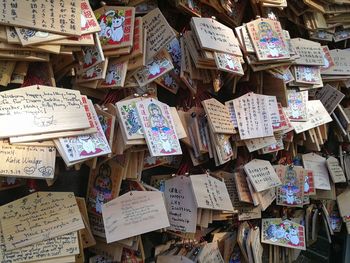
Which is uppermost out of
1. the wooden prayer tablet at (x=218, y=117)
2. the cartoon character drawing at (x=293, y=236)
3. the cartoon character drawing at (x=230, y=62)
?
the cartoon character drawing at (x=230, y=62)

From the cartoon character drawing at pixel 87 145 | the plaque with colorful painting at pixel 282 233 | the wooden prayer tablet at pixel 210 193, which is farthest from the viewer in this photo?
the plaque with colorful painting at pixel 282 233

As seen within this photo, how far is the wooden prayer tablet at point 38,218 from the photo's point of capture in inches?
56.2

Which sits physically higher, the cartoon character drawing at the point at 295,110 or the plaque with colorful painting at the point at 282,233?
the cartoon character drawing at the point at 295,110

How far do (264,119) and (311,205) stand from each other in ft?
2.64

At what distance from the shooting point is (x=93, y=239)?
1660mm

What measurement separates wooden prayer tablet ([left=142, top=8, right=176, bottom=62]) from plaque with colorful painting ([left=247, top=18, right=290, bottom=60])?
1.54 ft

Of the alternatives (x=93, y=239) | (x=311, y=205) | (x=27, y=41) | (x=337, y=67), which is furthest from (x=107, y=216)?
(x=337, y=67)

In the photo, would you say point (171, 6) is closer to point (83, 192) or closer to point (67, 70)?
point (67, 70)

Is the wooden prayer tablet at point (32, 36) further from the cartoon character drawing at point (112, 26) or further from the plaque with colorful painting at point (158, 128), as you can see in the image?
the plaque with colorful painting at point (158, 128)

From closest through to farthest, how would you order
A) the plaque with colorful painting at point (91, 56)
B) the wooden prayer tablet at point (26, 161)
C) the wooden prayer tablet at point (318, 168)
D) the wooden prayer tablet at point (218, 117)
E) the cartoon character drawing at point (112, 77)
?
the wooden prayer tablet at point (26, 161) → the plaque with colorful painting at point (91, 56) → the cartoon character drawing at point (112, 77) → the wooden prayer tablet at point (218, 117) → the wooden prayer tablet at point (318, 168)

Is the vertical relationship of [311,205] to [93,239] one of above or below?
below

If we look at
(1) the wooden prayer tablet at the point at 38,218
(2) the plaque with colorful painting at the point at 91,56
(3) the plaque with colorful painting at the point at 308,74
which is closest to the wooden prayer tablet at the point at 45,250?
(1) the wooden prayer tablet at the point at 38,218

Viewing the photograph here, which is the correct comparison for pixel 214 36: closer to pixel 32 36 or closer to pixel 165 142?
pixel 165 142

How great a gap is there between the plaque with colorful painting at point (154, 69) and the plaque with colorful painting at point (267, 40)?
0.44 metres
